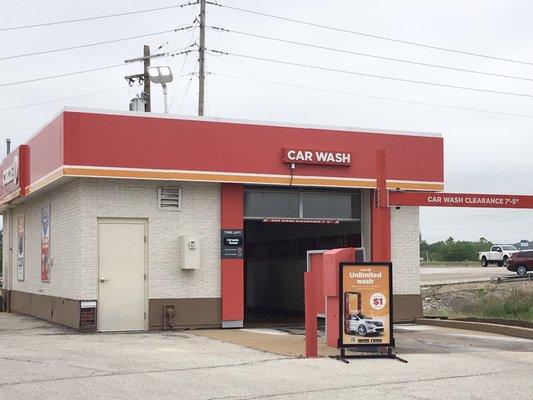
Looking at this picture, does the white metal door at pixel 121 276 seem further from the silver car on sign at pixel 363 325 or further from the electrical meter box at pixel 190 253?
the silver car on sign at pixel 363 325

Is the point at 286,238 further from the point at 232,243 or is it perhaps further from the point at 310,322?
the point at 310,322

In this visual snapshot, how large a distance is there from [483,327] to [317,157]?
5828 millimetres

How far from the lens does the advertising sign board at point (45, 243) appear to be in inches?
869

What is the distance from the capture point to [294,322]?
912 inches

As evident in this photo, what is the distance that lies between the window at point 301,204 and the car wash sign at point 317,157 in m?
1.07

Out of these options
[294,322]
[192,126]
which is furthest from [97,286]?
[294,322]

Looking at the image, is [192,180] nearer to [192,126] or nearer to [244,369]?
[192,126]

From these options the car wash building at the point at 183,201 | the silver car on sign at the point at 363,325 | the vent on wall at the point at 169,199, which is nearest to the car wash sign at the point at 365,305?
the silver car on sign at the point at 363,325

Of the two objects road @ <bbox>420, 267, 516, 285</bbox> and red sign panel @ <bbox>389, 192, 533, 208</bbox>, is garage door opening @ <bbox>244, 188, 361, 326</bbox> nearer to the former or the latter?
red sign panel @ <bbox>389, 192, 533, 208</bbox>

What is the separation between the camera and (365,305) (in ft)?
46.9

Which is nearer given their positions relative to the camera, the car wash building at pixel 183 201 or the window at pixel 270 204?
the car wash building at pixel 183 201

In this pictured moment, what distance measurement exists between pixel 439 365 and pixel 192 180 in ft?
27.0

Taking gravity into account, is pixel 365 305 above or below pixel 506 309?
above

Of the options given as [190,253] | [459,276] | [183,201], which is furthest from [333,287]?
[459,276]
